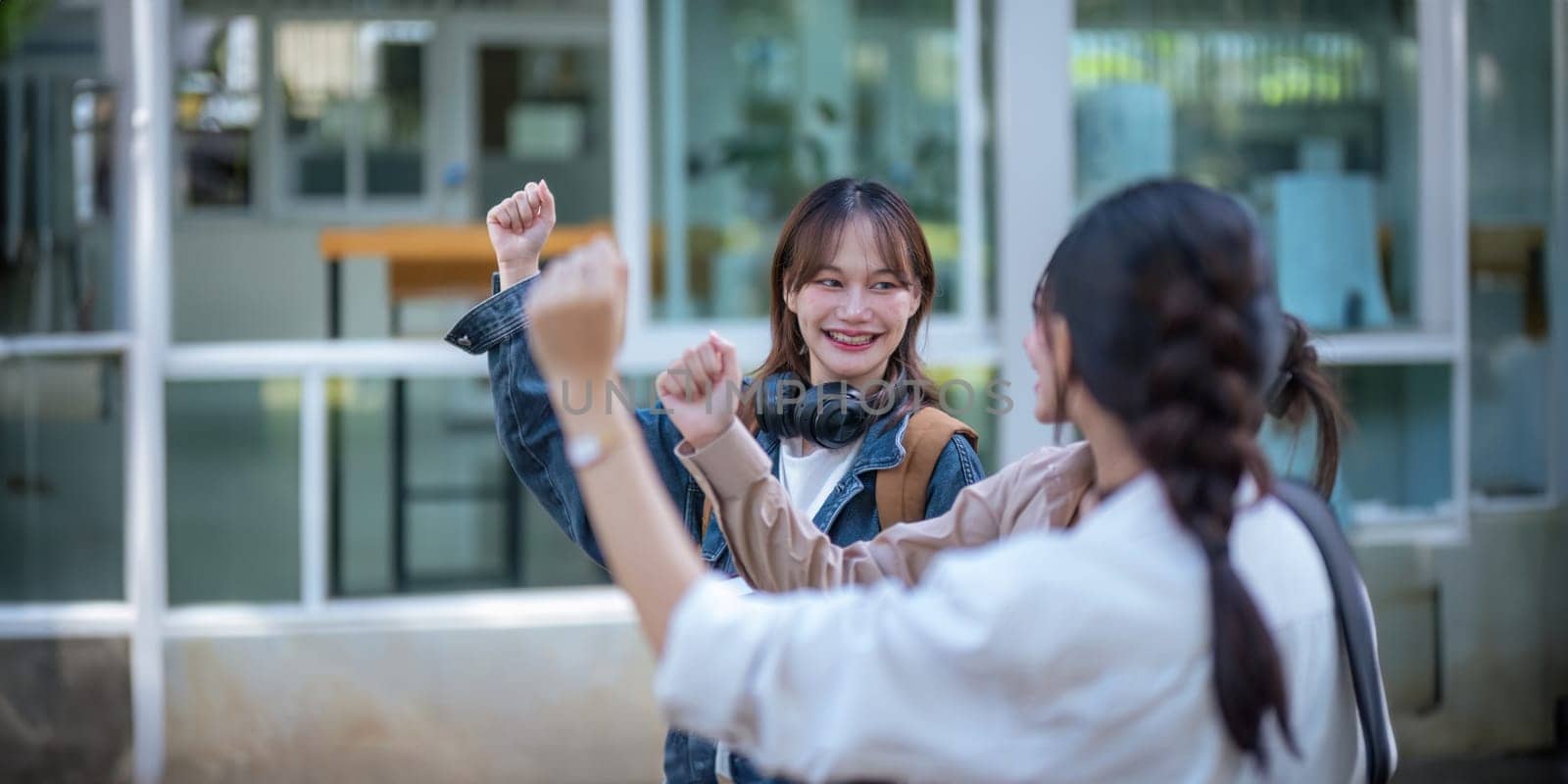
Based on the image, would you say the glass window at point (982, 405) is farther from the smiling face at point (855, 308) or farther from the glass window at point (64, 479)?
the smiling face at point (855, 308)

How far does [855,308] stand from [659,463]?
1.05 feet

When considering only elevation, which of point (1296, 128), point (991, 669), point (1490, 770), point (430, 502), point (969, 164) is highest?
point (1296, 128)

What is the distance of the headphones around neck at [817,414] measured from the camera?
1.79 meters

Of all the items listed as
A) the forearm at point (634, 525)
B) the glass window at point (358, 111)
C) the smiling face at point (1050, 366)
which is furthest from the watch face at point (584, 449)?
the glass window at point (358, 111)

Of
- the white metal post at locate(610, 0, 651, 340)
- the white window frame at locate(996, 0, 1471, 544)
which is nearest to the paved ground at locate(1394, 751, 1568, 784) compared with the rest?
the white window frame at locate(996, 0, 1471, 544)

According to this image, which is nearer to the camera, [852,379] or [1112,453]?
[1112,453]

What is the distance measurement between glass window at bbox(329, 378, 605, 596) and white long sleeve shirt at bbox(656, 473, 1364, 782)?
3.61m

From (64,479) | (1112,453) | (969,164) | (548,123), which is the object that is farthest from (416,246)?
(548,123)

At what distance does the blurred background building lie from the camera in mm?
4535

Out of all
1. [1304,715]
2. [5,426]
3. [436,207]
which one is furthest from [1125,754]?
[436,207]

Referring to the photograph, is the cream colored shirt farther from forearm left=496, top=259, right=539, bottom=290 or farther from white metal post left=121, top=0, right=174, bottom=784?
white metal post left=121, top=0, right=174, bottom=784

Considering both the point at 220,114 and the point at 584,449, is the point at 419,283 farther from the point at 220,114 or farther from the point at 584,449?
the point at 220,114

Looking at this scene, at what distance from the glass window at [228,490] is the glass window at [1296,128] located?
2.85 metres

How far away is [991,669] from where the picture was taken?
1074mm
